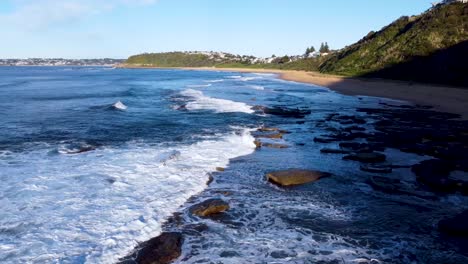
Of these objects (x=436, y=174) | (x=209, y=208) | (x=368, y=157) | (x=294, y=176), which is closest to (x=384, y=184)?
(x=436, y=174)

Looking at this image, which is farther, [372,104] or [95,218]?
[372,104]

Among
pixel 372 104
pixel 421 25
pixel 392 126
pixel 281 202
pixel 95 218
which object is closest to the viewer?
pixel 95 218

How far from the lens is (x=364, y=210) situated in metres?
10.9

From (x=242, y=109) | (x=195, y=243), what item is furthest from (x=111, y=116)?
(x=195, y=243)

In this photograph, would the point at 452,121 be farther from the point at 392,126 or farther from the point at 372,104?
the point at 372,104

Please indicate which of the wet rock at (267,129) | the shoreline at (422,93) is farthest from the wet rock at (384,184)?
the shoreline at (422,93)

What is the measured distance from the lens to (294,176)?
13.6 m

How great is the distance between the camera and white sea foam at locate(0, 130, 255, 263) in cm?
871

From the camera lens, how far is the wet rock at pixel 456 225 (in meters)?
9.20

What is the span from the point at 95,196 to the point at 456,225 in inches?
381

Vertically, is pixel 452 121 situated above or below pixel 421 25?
below

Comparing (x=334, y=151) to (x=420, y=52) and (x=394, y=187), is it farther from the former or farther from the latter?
(x=420, y=52)

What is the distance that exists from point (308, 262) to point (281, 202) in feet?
11.5

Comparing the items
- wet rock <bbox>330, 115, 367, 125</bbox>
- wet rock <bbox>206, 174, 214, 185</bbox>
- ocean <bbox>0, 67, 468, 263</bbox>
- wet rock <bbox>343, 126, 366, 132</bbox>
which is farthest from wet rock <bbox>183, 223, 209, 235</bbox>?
wet rock <bbox>330, 115, 367, 125</bbox>
